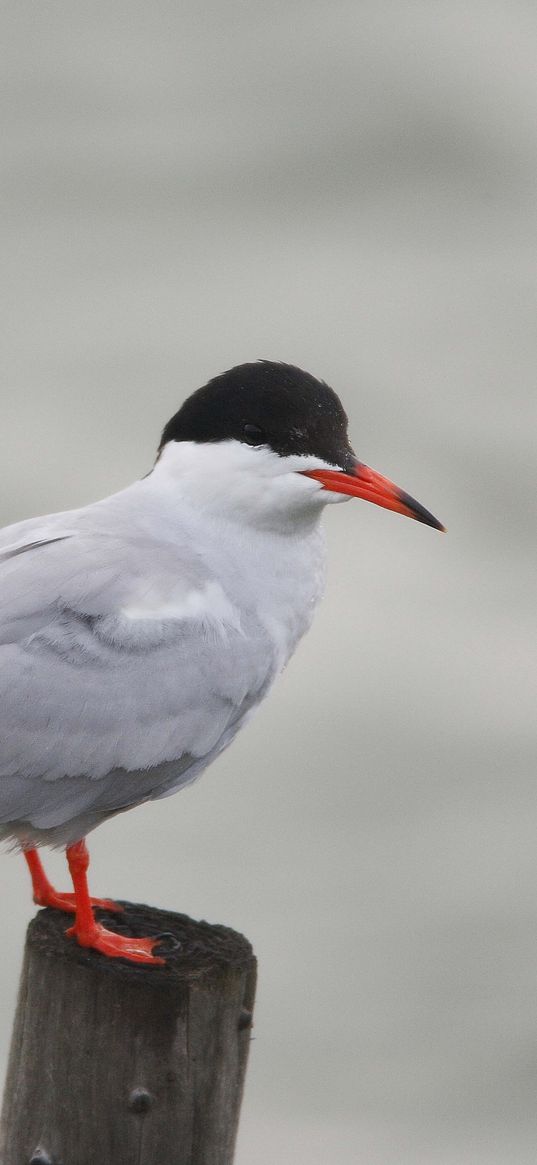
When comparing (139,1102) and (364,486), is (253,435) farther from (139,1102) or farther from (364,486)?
(139,1102)

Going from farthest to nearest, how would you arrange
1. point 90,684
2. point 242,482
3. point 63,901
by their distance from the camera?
Answer: point 242,482
point 63,901
point 90,684

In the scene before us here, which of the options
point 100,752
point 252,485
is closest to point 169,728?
point 100,752

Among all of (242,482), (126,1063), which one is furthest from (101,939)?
(242,482)

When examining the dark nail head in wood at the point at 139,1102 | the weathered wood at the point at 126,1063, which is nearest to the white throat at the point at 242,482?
Result: the weathered wood at the point at 126,1063

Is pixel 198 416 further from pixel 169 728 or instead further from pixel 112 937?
pixel 112 937

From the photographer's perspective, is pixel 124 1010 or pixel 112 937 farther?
pixel 112 937

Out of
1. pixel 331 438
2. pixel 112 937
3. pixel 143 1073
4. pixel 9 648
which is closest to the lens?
pixel 143 1073
